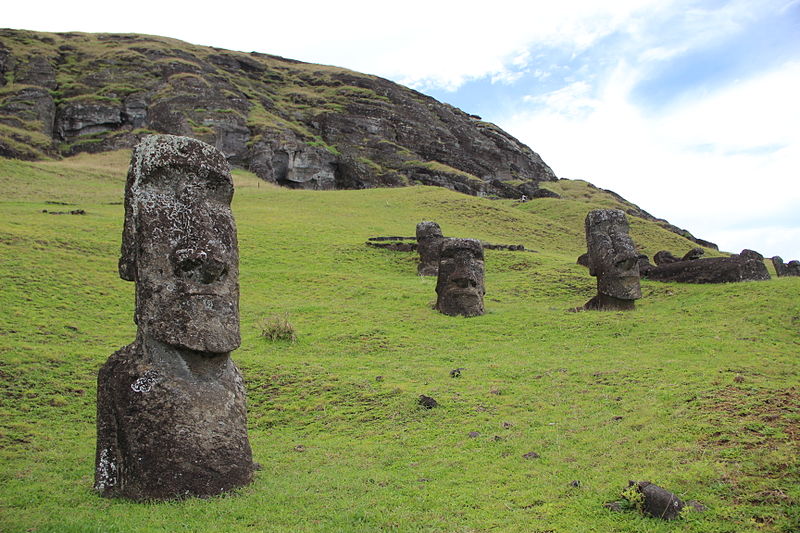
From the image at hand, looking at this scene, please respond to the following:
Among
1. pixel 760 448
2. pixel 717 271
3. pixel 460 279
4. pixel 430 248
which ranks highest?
pixel 717 271

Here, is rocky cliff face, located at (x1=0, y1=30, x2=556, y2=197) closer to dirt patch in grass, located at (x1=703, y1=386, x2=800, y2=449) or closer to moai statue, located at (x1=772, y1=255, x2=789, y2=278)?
moai statue, located at (x1=772, y1=255, x2=789, y2=278)

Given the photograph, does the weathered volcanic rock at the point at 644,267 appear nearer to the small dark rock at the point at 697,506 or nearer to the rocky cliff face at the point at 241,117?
the small dark rock at the point at 697,506

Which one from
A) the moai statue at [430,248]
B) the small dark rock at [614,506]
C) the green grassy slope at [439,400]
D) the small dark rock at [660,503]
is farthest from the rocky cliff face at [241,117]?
the small dark rock at [660,503]

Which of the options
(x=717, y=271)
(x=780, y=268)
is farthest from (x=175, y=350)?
(x=780, y=268)

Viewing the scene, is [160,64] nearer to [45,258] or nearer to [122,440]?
[45,258]

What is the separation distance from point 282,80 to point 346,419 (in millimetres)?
110779

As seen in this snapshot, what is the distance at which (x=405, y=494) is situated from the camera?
7.45m

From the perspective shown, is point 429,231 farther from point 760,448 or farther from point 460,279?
point 760,448

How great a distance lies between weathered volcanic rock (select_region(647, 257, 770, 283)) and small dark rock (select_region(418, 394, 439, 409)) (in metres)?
18.4

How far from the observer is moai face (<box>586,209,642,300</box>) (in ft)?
70.0

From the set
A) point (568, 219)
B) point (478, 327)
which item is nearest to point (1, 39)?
point (568, 219)

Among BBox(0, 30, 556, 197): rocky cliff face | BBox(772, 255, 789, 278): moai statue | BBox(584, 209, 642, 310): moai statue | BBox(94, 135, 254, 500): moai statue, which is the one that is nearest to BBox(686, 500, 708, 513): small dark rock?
BBox(94, 135, 254, 500): moai statue

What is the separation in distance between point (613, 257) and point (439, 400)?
12.2 m

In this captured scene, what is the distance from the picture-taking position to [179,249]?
7867mm
